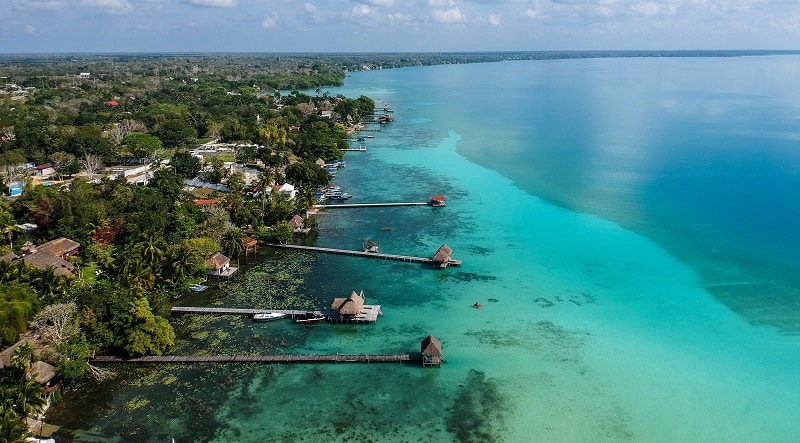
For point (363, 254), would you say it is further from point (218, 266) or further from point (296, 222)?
point (218, 266)

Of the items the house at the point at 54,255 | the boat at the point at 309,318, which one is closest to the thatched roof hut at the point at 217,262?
the house at the point at 54,255

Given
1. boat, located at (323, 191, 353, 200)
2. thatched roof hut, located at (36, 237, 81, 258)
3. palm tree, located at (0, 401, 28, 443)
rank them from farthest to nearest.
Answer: boat, located at (323, 191, 353, 200), thatched roof hut, located at (36, 237, 81, 258), palm tree, located at (0, 401, 28, 443)

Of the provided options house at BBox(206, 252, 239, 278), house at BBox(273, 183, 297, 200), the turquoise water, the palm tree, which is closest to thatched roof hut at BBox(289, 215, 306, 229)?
the turquoise water

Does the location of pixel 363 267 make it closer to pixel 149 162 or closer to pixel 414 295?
pixel 414 295

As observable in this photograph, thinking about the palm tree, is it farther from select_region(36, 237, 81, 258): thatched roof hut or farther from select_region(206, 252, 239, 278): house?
select_region(36, 237, 81, 258): thatched roof hut

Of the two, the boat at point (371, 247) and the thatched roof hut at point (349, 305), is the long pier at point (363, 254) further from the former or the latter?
the thatched roof hut at point (349, 305)
